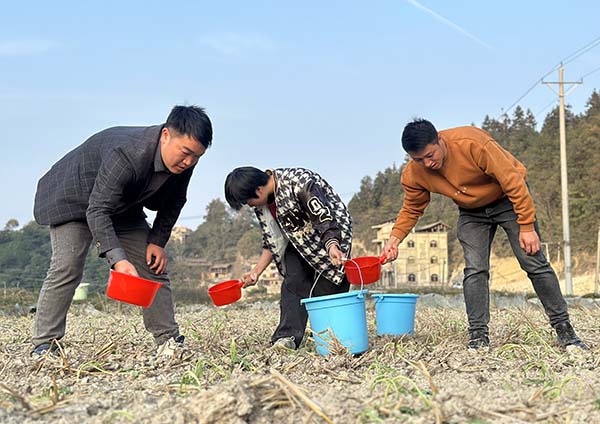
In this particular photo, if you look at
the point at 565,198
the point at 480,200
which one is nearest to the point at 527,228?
the point at 480,200

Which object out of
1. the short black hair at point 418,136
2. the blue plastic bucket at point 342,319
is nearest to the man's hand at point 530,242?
the short black hair at point 418,136

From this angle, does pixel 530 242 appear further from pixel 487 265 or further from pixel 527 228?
pixel 487 265

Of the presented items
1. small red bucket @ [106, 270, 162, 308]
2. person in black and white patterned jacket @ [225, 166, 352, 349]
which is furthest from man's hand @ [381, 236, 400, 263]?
small red bucket @ [106, 270, 162, 308]

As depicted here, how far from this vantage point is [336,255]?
4.18 meters

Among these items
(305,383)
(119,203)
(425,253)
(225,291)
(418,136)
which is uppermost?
(418,136)

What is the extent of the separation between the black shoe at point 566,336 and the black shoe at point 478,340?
0.40 meters

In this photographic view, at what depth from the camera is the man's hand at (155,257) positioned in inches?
170

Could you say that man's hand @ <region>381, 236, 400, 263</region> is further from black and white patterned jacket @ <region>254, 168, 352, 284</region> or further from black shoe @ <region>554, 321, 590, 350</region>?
black shoe @ <region>554, 321, 590, 350</region>

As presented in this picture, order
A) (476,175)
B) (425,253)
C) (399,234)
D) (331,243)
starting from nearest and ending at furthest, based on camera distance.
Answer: (476,175)
(331,243)
(399,234)
(425,253)

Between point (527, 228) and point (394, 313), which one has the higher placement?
point (527, 228)

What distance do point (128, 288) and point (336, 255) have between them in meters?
1.25

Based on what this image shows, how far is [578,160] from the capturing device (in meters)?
39.3

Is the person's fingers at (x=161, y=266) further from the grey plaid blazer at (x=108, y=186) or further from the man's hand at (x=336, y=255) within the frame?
the man's hand at (x=336, y=255)

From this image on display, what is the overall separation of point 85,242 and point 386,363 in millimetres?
1814
